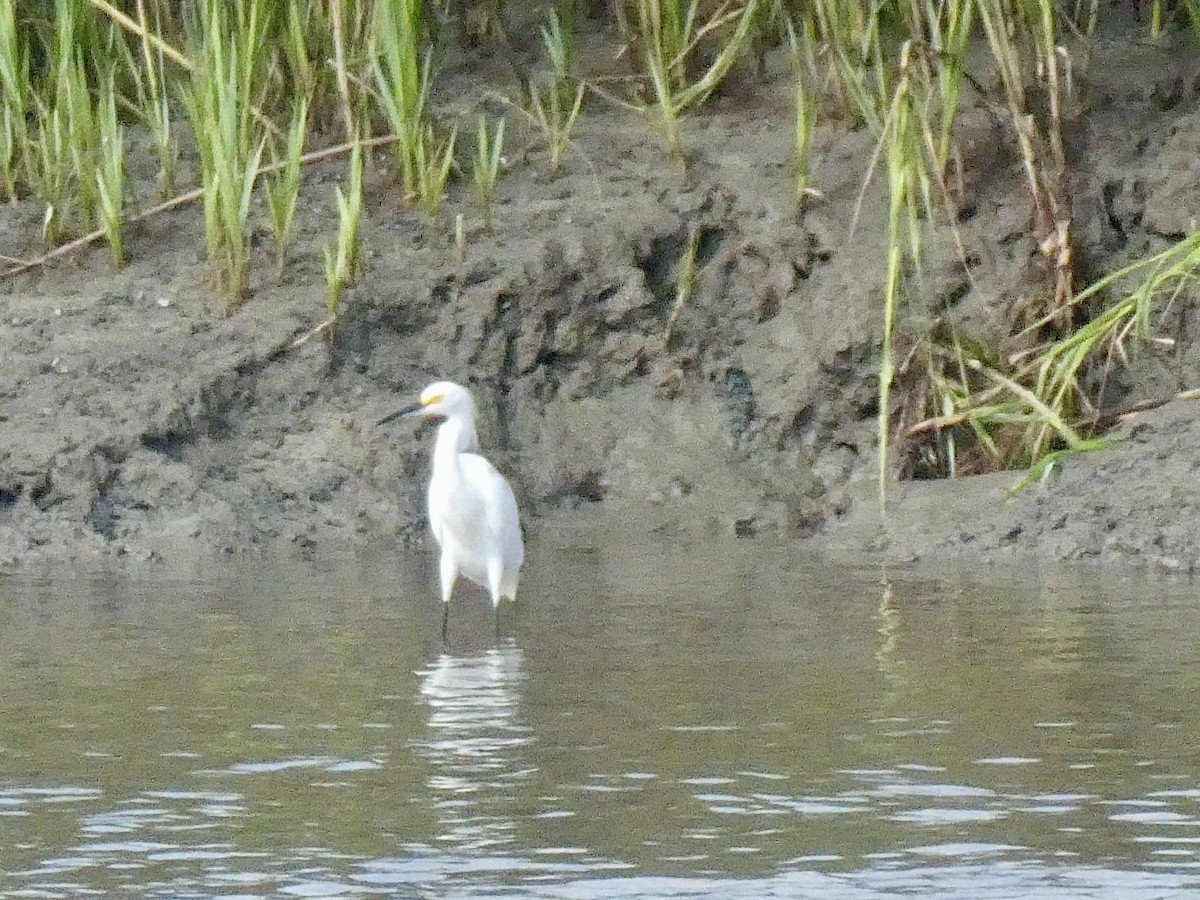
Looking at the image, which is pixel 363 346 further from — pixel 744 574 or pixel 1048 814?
pixel 1048 814

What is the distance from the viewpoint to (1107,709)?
19.0ft

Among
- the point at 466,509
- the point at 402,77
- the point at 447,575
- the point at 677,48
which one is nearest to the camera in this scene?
the point at 447,575

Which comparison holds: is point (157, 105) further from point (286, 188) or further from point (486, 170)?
point (486, 170)

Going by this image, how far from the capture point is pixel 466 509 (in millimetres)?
8508

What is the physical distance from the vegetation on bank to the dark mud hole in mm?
135

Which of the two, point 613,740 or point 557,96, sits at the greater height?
point 557,96

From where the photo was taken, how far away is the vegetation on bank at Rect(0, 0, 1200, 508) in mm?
9789

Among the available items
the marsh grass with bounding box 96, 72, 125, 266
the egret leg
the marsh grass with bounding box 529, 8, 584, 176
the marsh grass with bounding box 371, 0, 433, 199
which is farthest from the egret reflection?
the marsh grass with bounding box 529, 8, 584, 176

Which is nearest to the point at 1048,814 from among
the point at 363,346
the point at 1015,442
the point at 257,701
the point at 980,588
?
the point at 257,701

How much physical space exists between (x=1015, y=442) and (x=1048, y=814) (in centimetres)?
515

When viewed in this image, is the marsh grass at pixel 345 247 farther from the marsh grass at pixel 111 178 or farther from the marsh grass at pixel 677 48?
the marsh grass at pixel 677 48

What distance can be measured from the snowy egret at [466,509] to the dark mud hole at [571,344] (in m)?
1.01

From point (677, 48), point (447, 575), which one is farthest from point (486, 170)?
point (447, 575)

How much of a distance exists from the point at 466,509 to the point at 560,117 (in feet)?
10.3
